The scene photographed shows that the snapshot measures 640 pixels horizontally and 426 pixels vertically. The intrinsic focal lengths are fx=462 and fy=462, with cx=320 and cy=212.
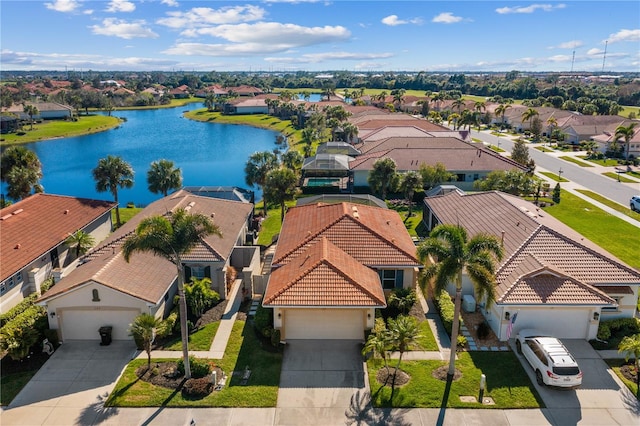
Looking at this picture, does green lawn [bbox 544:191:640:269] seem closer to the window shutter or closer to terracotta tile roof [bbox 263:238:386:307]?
the window shutter

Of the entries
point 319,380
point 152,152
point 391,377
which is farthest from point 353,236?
point 152,152

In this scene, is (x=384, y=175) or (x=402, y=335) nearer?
(x=402, y=335)

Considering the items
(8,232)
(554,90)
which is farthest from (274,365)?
(554,90)

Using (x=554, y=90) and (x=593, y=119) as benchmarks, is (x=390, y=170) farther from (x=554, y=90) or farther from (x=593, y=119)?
(x=554, y=90)

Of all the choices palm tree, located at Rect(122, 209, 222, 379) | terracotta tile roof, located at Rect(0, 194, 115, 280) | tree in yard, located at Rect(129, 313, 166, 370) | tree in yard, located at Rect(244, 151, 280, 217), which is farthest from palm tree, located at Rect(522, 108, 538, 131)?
tree in yard, located at Rect(129, 313, 166, 370)

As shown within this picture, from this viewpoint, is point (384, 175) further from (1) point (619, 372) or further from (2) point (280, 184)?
(1) point (619, 372)

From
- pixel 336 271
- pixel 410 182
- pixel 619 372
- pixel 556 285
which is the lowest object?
pixel 619 372
